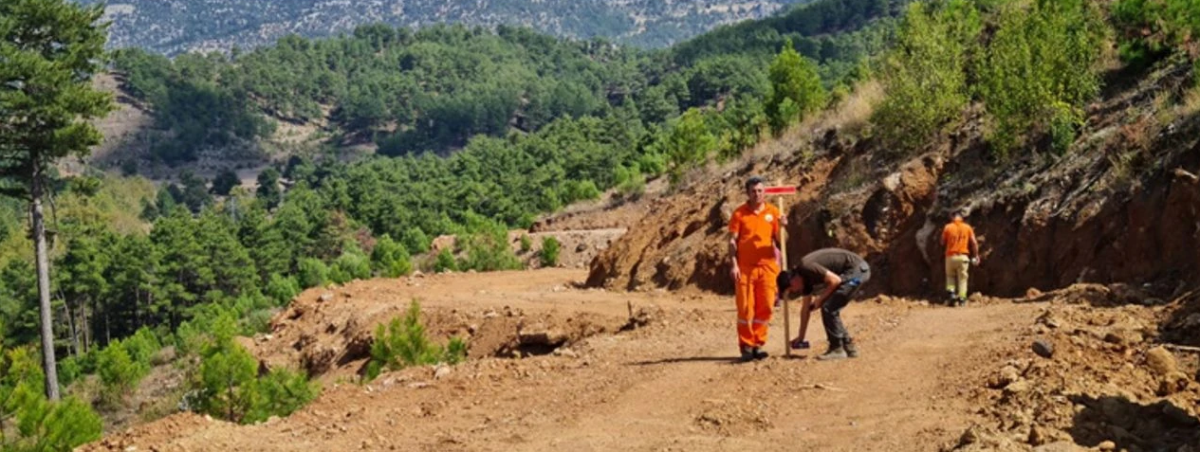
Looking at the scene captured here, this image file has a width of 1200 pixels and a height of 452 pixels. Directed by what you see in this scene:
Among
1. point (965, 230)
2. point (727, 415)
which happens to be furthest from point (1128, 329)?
point (965, 230)

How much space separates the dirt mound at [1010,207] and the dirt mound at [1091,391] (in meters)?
2.37

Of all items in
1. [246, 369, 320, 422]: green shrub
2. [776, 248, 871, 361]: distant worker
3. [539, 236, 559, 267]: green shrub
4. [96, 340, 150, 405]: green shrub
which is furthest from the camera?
[539, 236, 559, 267]: green shrub

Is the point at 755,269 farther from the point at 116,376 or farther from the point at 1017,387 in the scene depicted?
the point at 116,376

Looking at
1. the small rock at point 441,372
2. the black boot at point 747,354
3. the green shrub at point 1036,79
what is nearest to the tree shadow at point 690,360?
the black boot at point 747,354

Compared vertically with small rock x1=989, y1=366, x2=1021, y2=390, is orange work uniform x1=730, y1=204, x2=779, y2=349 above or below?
above

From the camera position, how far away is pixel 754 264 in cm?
1158

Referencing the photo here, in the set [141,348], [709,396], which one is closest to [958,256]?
[709,396]

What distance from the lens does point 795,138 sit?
2467cm

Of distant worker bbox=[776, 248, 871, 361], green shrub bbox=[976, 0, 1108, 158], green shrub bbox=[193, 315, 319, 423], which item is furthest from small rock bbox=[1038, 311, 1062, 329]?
green shrub bbox=[193, 315, 319, 423]

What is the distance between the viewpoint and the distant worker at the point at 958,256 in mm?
14883

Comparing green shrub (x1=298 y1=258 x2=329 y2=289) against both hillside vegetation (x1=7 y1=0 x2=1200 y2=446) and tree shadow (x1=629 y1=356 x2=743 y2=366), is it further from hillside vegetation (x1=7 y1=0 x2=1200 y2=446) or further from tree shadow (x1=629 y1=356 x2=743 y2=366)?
tree shadow (x1=629 y1=356 x2=743 y2=366)

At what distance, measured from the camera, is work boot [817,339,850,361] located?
36.9ft

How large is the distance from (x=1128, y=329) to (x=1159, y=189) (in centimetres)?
360

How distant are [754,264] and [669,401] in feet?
5.65
